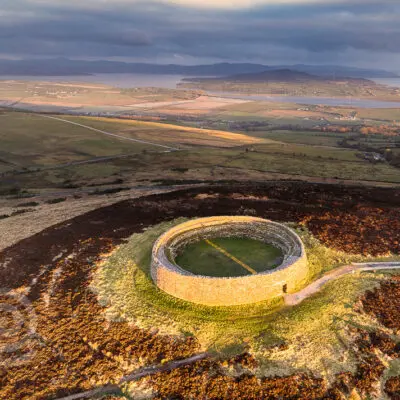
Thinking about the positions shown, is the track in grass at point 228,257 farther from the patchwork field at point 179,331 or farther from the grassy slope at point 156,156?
the grassy slope at point 156,156

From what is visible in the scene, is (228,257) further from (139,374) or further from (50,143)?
(50,143)

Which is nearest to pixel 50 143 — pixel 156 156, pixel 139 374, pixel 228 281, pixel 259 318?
pixel 156 156

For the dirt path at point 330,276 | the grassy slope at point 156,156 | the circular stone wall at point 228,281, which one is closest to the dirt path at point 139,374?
the circular stone wall at point 228,281

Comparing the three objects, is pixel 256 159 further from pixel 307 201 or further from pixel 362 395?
pixel 362 395

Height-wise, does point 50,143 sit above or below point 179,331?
below

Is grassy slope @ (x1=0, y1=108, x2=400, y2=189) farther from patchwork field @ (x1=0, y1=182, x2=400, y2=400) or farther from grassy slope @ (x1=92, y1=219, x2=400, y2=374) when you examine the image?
grassy slope @ (x1=92, y1=219, x2=400, y2=374)
